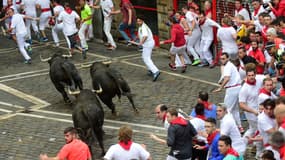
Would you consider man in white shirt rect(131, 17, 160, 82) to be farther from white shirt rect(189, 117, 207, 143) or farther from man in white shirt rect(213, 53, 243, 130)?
white shirt rect(189, 117, 207, 143)

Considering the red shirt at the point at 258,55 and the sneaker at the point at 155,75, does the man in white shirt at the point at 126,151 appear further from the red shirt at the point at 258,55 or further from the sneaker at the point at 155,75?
the sneaker at the point at 155,75

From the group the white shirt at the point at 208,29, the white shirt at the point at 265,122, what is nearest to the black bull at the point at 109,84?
the white shirt at the point at 265,122

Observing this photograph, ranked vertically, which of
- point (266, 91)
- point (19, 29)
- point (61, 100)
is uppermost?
point (19, 29)

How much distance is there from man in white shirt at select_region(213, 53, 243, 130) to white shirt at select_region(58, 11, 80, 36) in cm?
854

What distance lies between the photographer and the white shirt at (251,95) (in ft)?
38.8

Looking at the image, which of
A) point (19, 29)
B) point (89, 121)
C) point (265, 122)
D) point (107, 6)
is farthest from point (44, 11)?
point (265, 122)

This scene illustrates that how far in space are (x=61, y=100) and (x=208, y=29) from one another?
5.02 m

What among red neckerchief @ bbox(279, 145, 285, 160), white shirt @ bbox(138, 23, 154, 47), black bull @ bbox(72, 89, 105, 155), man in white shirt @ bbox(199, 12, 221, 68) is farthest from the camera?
man in white shirt @ bbox(199, 12, 221, 68)

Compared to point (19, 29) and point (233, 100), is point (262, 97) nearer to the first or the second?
point (233, 100)

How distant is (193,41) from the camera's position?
1884 cm

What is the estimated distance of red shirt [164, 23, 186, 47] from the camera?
17.5 meters

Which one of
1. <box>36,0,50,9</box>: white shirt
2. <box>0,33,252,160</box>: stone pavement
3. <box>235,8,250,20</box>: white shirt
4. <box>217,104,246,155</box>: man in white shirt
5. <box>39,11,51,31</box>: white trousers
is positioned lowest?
<box>0,33,252,160</box>: stone pavement

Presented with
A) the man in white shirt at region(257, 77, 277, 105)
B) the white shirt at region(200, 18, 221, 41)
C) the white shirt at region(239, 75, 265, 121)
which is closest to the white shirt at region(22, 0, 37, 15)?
the white shirt at region(200, 18, 221, 41)

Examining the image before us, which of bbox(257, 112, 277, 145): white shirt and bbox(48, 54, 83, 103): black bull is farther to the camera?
bbox(48, 54, 83, 103): black bull
